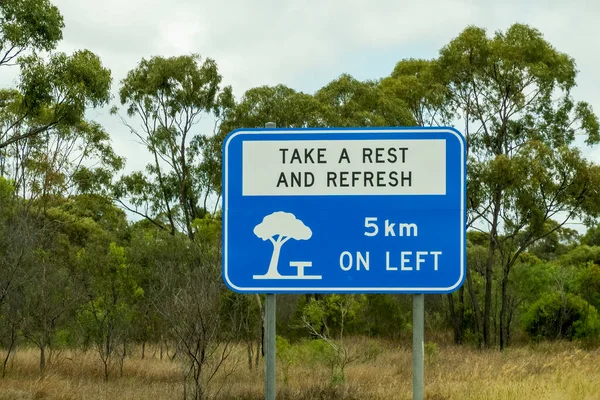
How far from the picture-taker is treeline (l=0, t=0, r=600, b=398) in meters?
19.5

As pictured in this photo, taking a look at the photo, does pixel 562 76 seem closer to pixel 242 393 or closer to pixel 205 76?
pixel 205 76

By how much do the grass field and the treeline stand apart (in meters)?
0.79

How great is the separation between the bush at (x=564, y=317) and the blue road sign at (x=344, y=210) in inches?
1248

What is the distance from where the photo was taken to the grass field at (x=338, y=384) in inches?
522

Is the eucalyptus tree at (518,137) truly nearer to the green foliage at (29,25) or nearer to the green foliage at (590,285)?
the green foliage at (590,285)

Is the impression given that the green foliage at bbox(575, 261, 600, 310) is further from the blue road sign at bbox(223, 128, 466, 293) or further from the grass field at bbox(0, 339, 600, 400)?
the blue road sign at bbox(223, 128, 466, 293)

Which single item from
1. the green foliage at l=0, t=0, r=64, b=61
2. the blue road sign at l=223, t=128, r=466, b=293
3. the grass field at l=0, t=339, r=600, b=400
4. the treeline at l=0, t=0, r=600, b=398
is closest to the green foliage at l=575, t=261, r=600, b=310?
the treeline at l=0, t=0, r=600, b=398

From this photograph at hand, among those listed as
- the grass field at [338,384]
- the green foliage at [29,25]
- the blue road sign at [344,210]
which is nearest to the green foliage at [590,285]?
the grass field at [338,384]

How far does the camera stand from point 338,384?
16.7 meters

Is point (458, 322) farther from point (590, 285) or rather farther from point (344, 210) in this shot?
point (344, 210)

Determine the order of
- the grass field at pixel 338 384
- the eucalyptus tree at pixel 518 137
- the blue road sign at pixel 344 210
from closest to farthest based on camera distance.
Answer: the blue road sign at pixel 344 210
the grass field at pixel 338 384
the eucalyptus tree at pixel 518 137

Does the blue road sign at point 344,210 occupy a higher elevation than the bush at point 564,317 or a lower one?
higher

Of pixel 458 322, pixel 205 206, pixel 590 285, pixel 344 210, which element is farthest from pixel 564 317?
pixel 344 210

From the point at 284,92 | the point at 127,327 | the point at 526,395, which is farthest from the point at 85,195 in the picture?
the point at 526,395
